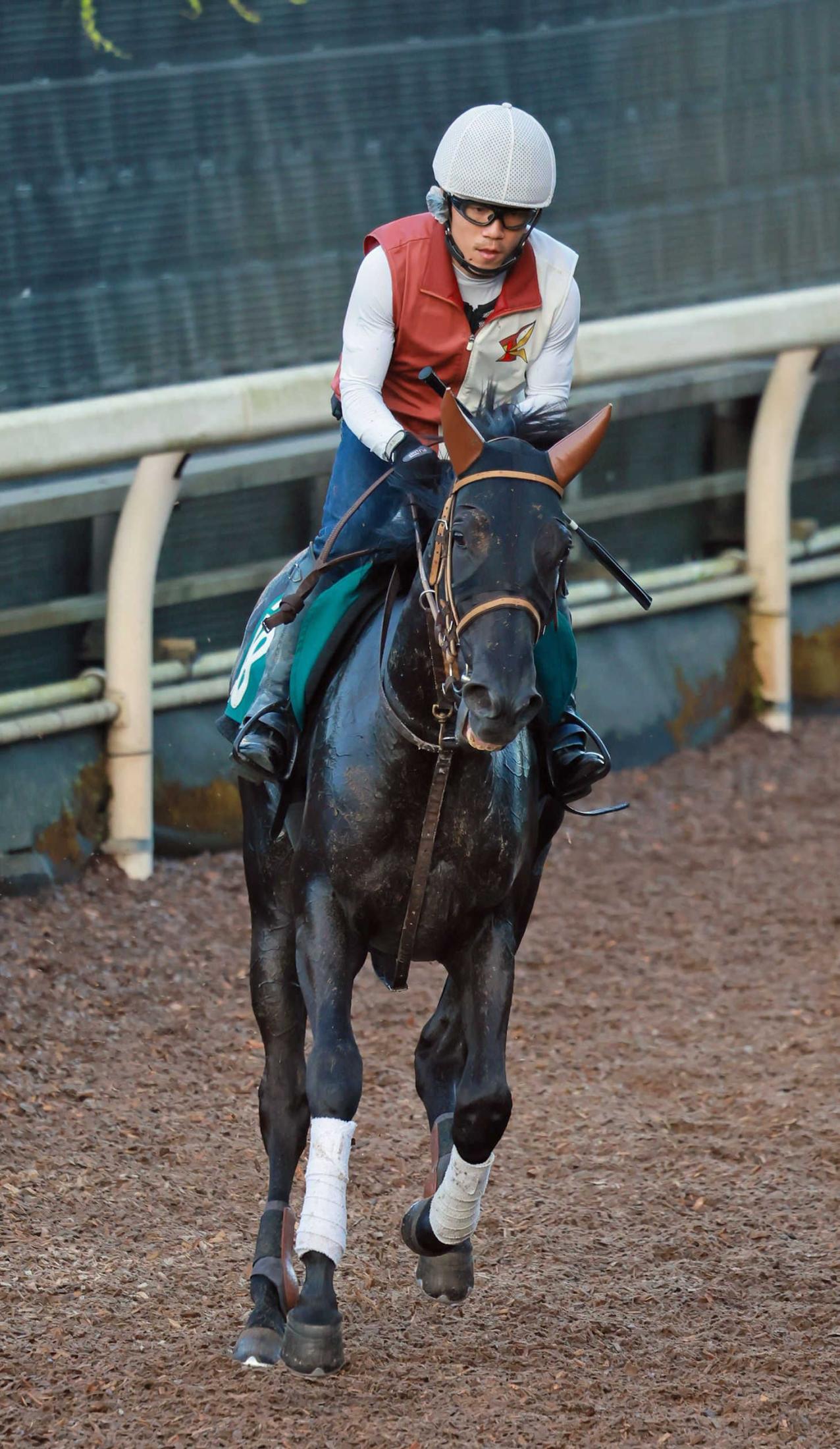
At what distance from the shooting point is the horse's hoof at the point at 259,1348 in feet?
14.9

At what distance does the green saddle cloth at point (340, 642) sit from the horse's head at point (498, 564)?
0.63 metres

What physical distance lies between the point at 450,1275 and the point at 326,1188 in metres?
0.59

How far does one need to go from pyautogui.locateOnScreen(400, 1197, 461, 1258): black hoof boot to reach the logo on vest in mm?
1971

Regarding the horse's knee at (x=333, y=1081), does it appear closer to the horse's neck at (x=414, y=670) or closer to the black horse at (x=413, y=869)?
the black horse at (x=413, y=869)

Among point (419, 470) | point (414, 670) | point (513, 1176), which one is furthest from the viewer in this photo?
point (513, 1176)

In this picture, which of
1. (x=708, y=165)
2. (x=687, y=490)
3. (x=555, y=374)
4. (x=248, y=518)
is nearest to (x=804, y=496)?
(x=687, y=490)

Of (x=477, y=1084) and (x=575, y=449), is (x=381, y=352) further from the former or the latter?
(x=477, y=1084)

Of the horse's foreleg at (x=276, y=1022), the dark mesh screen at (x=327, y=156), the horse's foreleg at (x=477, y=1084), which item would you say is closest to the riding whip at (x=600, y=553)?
the horse's foreleg at (x=477, y=1084)

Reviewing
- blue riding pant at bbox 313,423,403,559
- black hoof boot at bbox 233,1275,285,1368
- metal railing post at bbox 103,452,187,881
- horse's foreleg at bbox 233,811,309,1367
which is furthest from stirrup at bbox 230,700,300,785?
metal railing post at bbox 103,452,187,881

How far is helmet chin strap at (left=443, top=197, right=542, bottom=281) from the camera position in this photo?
4602 mm

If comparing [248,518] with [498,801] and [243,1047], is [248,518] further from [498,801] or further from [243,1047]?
[498,801]

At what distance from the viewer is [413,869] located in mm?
4379

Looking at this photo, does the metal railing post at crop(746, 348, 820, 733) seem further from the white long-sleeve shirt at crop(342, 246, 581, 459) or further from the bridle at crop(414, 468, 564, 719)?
the bridle at crop(414, 468, 564, 719)

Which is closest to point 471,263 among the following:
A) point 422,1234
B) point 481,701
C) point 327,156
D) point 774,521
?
point 481,701
